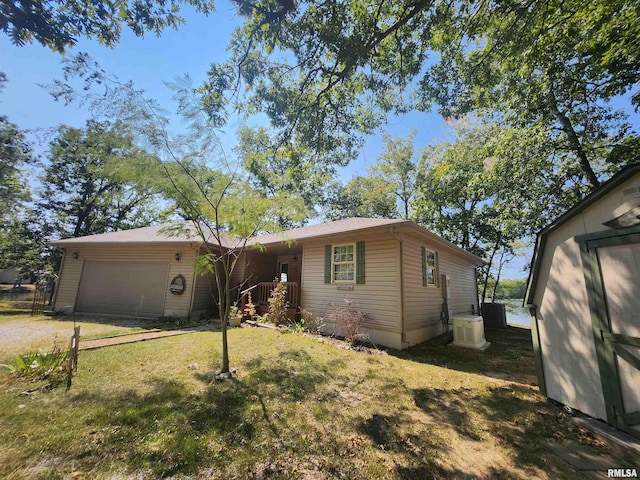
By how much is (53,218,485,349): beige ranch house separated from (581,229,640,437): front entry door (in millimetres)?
3484

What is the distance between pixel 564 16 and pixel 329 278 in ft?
27.3

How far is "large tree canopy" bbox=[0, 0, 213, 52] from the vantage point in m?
3.91

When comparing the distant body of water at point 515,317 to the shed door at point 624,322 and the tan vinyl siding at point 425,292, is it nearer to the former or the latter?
the tan vinyl siding at point 425,292

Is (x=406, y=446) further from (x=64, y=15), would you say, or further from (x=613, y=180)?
(x=64, y=15)

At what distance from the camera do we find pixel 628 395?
8.83 ft

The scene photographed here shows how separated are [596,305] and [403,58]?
18.1 ft

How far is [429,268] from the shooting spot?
8.55m

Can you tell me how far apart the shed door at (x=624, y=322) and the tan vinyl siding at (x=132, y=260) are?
10665 mm

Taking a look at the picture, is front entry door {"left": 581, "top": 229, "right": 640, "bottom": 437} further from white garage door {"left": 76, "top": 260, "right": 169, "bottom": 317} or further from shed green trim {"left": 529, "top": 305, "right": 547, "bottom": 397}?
white garage door {"left": 76, "top": 260, "right": 169, "bottom": 317}

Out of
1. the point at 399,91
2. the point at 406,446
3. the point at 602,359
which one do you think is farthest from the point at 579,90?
the point at 406,446

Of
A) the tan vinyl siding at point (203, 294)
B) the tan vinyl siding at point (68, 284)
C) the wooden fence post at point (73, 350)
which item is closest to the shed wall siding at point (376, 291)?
the tan vinyl siding at point (203, 294)

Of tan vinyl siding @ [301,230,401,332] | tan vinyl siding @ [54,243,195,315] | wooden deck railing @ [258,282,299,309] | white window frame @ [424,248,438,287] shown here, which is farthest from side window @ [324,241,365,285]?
tan vinyl siding @ [54,243,195,315]

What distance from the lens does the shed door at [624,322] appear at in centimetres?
265

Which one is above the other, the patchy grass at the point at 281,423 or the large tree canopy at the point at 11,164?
the large tree canopy at the point at 11,164
